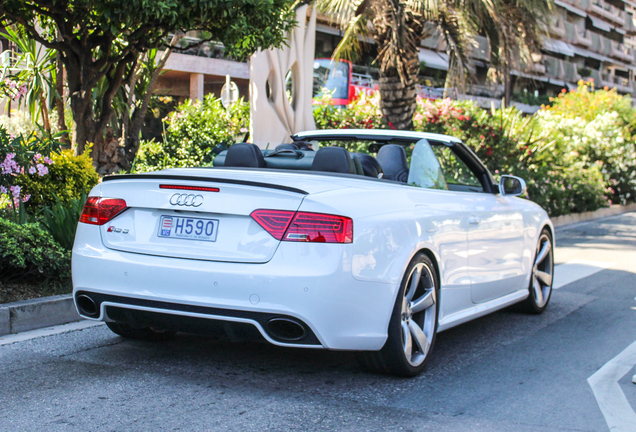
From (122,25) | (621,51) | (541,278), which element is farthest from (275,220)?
(621,51)

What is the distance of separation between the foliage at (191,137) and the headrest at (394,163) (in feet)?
33.2

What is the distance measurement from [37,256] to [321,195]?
291cm

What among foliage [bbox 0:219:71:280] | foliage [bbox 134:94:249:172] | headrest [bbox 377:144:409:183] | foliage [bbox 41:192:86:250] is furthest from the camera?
foliage [bbox 134:94:249:172]

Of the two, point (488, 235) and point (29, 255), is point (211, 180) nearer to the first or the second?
point (488, 235)

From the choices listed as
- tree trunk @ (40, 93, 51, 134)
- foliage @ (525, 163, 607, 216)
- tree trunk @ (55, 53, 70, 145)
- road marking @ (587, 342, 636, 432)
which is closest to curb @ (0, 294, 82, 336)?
road marking @ (587, 342, 636, 432)

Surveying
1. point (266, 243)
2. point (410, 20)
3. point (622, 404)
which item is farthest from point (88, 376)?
point (410, 20)

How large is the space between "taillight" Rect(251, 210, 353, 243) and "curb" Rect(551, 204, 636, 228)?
→ 44.8 ft

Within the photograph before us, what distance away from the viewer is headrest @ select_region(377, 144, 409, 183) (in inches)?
206

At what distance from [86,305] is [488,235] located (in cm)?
276

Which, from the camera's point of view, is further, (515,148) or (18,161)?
(515,148)

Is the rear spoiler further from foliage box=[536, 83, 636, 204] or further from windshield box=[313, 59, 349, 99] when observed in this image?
windshield box=[313, 59, 349, 99]

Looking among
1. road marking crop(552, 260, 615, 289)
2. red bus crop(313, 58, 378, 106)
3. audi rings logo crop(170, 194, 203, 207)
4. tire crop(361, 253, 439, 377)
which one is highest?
red bus crop(313, 58, 378, 106)

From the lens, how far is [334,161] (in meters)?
4.68

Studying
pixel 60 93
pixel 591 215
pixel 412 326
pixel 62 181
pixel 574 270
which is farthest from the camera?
pixel 591 215
